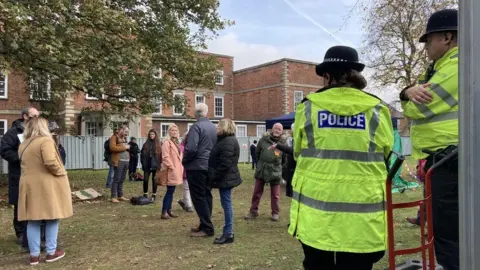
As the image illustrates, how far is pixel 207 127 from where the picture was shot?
265 inches

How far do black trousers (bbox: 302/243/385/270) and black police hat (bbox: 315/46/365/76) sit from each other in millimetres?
1092

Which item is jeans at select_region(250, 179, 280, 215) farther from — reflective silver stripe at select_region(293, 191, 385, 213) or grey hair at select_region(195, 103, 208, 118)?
reflective silver stripe at select_region(293, 191, 385, 213)

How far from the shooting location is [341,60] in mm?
2396

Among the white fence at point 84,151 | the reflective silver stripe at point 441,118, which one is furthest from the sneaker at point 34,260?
the white fence at point 84,151

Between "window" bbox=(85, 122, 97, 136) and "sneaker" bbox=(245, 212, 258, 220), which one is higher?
"window" bbox=(85, 122, 97, 136)

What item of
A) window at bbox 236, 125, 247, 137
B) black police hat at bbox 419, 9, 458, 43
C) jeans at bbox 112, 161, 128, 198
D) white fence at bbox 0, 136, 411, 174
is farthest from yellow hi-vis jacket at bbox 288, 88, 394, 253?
window at bbox 236, 125, 247, 137

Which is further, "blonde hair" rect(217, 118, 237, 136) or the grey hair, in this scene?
the grey hair

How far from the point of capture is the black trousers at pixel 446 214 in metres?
2.24

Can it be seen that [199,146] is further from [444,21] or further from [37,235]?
[444,21]

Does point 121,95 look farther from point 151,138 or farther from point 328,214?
point 328,214

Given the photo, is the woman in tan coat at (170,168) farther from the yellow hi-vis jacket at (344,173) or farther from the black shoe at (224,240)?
the yellow hi-vis jacket at (344,173)

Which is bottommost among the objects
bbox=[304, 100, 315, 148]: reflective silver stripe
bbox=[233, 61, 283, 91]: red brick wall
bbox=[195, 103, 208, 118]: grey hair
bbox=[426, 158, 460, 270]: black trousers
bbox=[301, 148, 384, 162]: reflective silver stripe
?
bbox=[426, 158, 460, 270]: black trousers

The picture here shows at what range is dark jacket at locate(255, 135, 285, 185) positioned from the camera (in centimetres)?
815

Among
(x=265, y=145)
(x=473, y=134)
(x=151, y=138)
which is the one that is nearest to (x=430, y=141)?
(x=473, y=134)
